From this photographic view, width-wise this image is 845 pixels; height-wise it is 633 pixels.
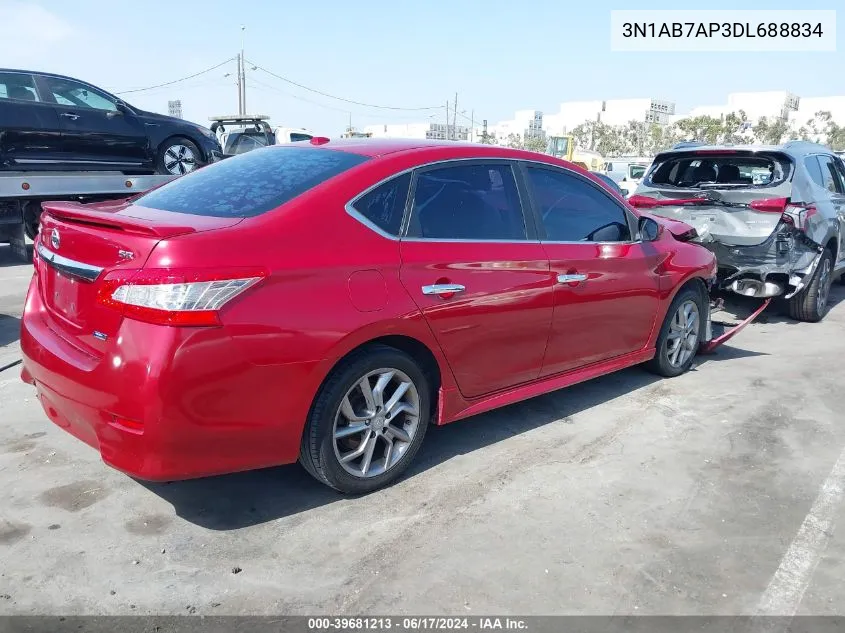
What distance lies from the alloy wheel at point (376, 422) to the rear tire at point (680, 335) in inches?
95.6

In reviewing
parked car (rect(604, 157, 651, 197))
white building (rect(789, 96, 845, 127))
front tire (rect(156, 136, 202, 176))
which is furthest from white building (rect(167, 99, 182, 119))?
white building (rect(789, 96, 845, 127))

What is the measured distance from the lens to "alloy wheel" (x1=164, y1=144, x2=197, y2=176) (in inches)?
376

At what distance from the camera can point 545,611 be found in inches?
103

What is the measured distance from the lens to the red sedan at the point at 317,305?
9.03 ft

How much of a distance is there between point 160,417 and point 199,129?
26.6 ft

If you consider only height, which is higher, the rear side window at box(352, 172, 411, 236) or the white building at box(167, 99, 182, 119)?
the white building at box(167, 99, 182, 119)

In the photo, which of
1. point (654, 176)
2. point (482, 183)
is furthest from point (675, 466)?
point (654, 176)

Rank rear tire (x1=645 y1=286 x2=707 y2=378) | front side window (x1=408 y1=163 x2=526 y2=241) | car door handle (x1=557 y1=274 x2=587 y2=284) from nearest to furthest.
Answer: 1. front side window (x1=408 y1=163 x2=526 y2=241)
2. car door handle (x1=557 y1=274 x2=587 y2=284)
3. rear tire (x1=645 y1=286 x2=707 y2=378)

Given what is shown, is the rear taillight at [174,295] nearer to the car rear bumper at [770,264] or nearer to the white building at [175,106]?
the car rear bumper at [770,264]

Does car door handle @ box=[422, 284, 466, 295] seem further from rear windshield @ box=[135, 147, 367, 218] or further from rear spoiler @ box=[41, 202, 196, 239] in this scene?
rear spoiler @ box=[41, 202, 196, 239]

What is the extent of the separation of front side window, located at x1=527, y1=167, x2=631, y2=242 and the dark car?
6620mm

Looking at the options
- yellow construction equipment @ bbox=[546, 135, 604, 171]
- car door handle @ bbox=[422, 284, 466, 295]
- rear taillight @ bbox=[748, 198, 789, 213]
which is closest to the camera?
car door handle @ bbox=[422, 284, 466, 295]

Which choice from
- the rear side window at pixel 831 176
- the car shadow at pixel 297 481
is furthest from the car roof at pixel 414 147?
the rear side window at pixel 831 176

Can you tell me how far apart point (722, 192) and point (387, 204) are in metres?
4.89
